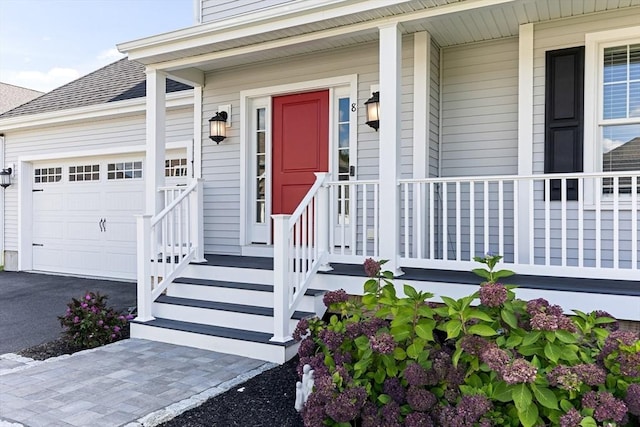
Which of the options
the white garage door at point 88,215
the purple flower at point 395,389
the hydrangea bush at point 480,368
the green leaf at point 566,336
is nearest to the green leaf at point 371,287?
the hydrangea bush at point 480,368

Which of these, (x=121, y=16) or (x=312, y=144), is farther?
(x=121, y=16)

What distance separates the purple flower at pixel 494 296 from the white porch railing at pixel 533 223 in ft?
4.82

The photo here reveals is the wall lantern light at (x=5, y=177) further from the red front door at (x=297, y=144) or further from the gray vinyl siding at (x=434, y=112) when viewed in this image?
the gray vinyl siding at (x=434, y=112)

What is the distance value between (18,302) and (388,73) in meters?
5.57

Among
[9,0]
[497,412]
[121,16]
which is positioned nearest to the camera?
[497,412]

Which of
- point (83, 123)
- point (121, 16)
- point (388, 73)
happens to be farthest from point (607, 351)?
point (121, 16)

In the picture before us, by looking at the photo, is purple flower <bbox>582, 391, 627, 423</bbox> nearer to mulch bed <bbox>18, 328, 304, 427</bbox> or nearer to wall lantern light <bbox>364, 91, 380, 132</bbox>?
mulch bed <bbox>18, 328, 304, 427</bbox>

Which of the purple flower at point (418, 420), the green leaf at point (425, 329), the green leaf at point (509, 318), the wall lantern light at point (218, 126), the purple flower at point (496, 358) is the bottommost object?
the purple flower at point (418, 420)

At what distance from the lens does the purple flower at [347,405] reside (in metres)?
2.24

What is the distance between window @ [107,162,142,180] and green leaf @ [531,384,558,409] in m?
6.88

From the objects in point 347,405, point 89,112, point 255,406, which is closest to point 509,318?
point 347,405

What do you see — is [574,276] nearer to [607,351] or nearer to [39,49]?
[607,351]

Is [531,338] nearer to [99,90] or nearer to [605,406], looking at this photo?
[605,406]

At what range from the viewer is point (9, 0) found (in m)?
12.2
